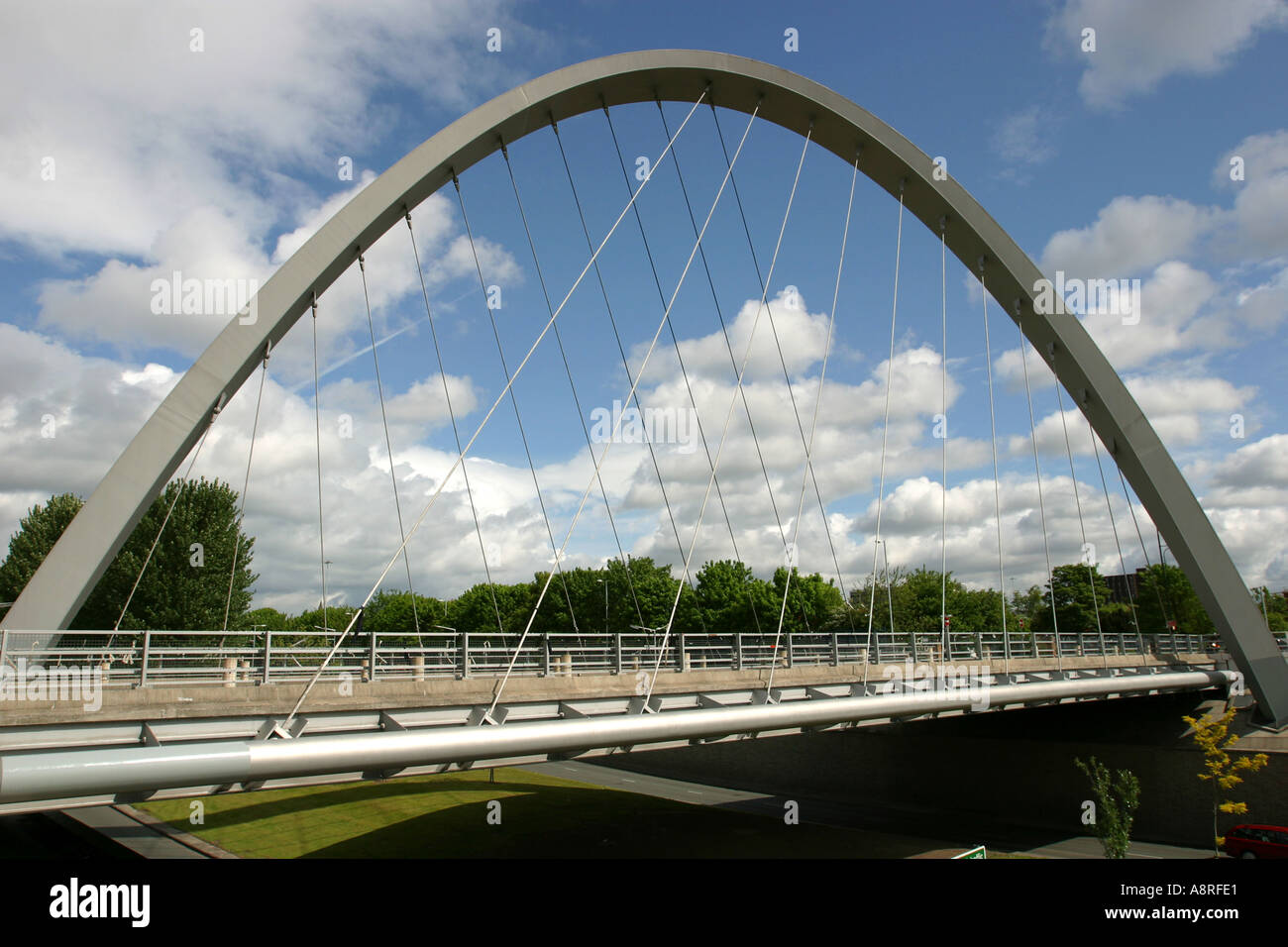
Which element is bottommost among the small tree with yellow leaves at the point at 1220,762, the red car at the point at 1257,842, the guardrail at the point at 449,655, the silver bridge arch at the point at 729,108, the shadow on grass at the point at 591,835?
the shadow on grass at the point at 591,835

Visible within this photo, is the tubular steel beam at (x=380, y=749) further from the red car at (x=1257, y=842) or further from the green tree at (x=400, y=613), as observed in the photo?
the green tree at (x=400, y=613)

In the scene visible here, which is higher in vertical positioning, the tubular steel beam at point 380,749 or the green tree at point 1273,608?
the tubular steel beam at point 380,749

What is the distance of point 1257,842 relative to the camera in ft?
69.8

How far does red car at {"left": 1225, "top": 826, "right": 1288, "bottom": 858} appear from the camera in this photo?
68.3 ft

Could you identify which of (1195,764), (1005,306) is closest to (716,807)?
(1195,764)

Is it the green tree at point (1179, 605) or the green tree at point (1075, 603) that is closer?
the green tree at point (1179, 605)

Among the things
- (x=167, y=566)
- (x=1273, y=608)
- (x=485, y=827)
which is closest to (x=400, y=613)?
(x=167, y=566)

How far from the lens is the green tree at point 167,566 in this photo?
4059 centimetres

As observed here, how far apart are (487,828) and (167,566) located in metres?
25.3

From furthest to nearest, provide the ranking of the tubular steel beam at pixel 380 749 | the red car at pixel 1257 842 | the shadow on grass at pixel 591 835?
the shadow on grass at pixel 591 835 < the red car at pixel 1257 842 < the tubular steel beam at pixel 380 749

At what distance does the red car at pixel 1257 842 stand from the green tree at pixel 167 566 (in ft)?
130

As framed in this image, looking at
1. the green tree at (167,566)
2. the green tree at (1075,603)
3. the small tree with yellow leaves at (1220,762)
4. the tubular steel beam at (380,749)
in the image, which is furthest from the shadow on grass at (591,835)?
the green tree at (1075,603)

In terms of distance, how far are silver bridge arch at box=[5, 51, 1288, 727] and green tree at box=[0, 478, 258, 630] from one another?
2871cm
